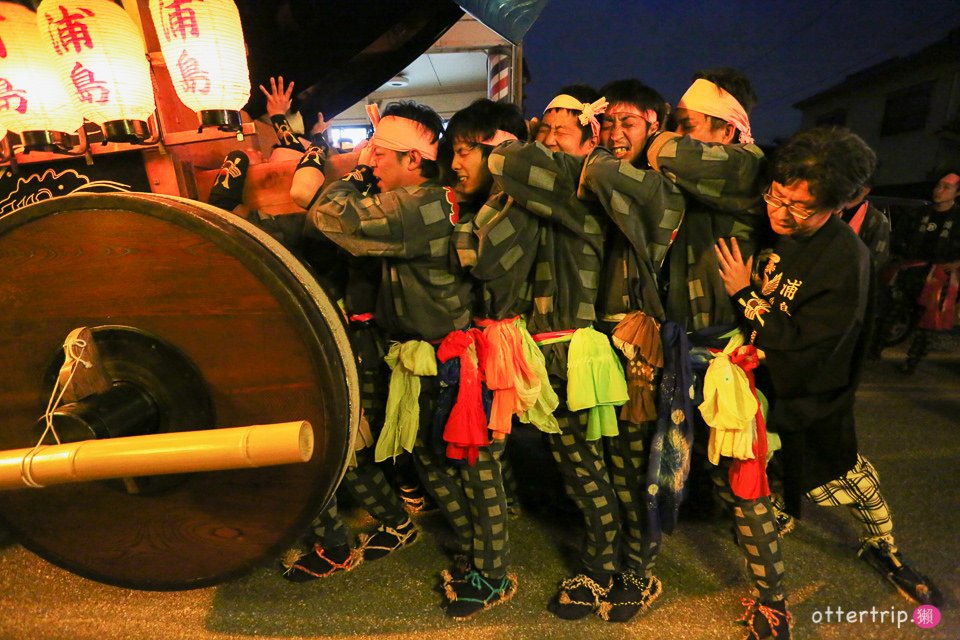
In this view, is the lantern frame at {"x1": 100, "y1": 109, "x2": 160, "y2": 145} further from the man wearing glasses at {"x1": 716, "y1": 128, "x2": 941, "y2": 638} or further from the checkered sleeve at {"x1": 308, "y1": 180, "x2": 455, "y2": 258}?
the man wearing glasses at {"x1": 716, "y1": 128, "x2": 941, "y2": 638}

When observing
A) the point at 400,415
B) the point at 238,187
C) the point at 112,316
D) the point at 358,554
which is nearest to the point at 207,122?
the point at 238,187

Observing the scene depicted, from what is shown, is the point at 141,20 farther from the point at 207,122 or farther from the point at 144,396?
the point at 144,396

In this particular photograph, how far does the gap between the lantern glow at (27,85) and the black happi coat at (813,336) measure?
3.08 m

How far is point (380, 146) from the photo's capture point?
1992mm

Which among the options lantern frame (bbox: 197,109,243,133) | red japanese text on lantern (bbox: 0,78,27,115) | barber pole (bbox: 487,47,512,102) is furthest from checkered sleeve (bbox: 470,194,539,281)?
barber pole (bbox: 487,47,512,102)

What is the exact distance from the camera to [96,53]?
194 centimetres

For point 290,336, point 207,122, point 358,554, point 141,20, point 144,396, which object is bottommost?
point 358,554

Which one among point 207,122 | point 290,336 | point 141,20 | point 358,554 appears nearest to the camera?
point 290,336

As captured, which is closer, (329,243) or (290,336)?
(290,336)

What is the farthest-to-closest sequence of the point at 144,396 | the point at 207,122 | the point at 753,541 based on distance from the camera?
1. the point at 207,122
2. the point at 753,541
3. the point at 144,396

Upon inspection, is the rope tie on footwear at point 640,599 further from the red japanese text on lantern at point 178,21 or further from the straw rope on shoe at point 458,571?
the red japanese text on lantern at point 178,21

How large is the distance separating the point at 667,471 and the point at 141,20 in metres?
3.33

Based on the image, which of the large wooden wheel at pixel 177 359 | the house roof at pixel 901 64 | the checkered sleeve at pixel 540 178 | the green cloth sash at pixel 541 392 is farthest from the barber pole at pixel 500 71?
the house roof at pixel 901 64

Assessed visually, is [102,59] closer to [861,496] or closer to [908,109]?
[861,496]
